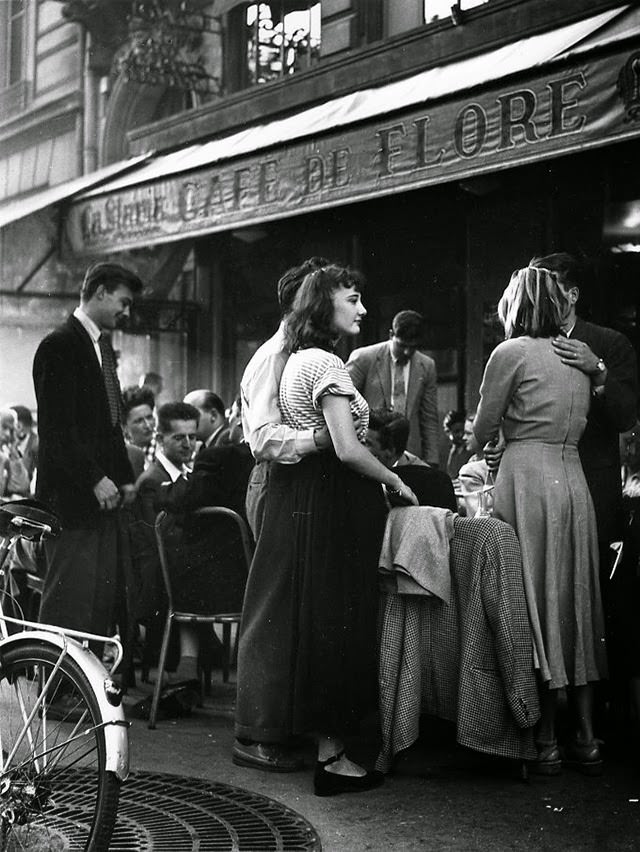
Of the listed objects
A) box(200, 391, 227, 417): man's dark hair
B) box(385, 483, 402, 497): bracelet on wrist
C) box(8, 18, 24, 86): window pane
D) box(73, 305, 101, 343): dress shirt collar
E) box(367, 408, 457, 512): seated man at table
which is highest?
box(8, 18, 24, 86): window pane

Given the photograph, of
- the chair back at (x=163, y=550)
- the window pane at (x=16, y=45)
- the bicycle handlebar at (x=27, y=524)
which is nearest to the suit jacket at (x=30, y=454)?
the chair back at (x=163, y=550)

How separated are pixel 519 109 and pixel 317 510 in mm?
3684

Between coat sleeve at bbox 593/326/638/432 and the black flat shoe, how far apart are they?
182 centimetres

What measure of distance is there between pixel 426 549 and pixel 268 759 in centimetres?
109

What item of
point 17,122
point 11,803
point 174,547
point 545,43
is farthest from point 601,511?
point 17,122

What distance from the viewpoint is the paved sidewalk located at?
422 cm

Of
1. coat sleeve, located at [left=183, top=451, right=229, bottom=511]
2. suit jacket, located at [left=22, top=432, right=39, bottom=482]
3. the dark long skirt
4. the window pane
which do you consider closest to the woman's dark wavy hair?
the dark long skirt

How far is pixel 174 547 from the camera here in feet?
19.9

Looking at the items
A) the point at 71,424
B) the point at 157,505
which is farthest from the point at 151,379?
the point at 71,424

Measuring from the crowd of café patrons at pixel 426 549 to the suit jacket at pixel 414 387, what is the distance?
2.60 metres

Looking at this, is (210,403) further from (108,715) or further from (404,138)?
(108,715)

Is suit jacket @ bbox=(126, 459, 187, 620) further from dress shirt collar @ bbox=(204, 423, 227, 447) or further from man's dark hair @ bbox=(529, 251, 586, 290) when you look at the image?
man's dark hair @ bbox=(529, 251, 586, 290)

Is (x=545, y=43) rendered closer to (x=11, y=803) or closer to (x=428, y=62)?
(x=428, y=62)

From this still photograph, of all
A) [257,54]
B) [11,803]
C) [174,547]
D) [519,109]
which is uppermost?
[257,54]
